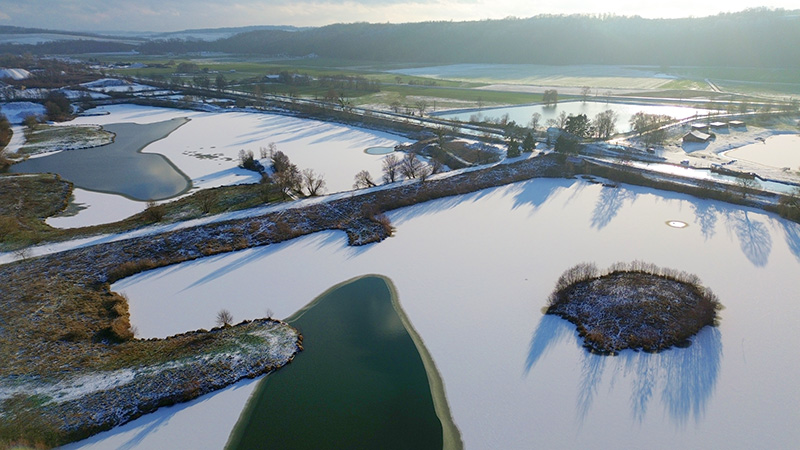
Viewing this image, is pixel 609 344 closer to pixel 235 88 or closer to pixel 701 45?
pixel 235 88

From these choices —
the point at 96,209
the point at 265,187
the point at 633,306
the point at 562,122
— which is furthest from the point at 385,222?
the point at 562,122

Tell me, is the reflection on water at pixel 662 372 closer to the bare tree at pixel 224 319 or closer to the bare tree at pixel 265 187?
the bare tree at pixel 224 319

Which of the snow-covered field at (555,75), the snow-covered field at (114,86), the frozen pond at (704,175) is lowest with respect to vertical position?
the frozen pond at (704,175)

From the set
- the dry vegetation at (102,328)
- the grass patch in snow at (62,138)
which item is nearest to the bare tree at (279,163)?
the dry vegetation at (102,328)

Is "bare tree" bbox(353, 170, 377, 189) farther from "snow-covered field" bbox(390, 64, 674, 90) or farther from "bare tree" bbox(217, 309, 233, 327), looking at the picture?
"snow-covered field" bbox(390, 64, 674, 90)

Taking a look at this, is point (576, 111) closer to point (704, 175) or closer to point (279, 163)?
point (704, 175)

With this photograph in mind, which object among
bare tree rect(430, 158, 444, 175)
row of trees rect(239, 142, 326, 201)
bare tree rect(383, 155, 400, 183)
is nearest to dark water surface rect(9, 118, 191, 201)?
row of trees rect(239, 142, 326, 201)
